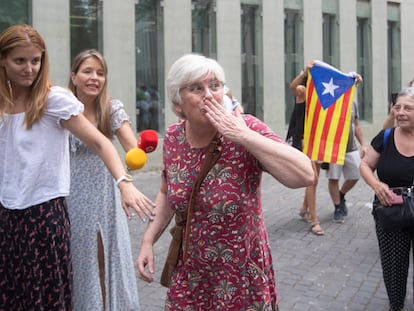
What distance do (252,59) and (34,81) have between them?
542 inches

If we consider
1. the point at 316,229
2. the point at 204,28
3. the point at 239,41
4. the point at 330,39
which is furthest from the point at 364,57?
the point at 316,229

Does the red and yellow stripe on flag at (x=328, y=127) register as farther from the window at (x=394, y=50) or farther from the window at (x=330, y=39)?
the window at (x=394, y=50)

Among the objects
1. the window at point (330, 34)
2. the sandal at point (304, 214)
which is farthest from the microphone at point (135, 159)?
the window at point (330, 34)

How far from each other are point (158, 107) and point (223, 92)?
11.8 meters

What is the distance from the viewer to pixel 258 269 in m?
2.81

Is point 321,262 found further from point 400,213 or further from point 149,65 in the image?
point 149,65

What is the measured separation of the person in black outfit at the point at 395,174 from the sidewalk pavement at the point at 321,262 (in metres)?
0.35

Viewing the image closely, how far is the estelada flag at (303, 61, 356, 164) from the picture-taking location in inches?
295

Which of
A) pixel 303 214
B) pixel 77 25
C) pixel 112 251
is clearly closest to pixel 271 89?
pixel 77 25

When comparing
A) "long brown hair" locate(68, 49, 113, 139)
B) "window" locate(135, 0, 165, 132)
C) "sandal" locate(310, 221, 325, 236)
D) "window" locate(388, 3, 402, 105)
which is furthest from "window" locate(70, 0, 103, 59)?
"window" locate(388, 3, 402, 105)

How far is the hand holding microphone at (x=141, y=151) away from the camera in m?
2.91

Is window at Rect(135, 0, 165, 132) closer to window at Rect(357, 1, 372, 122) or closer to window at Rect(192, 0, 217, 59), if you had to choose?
window at Rect(192, 0, 217, 59)

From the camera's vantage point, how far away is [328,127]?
756 cm

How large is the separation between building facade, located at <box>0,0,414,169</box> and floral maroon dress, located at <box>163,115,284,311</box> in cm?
A: 993
